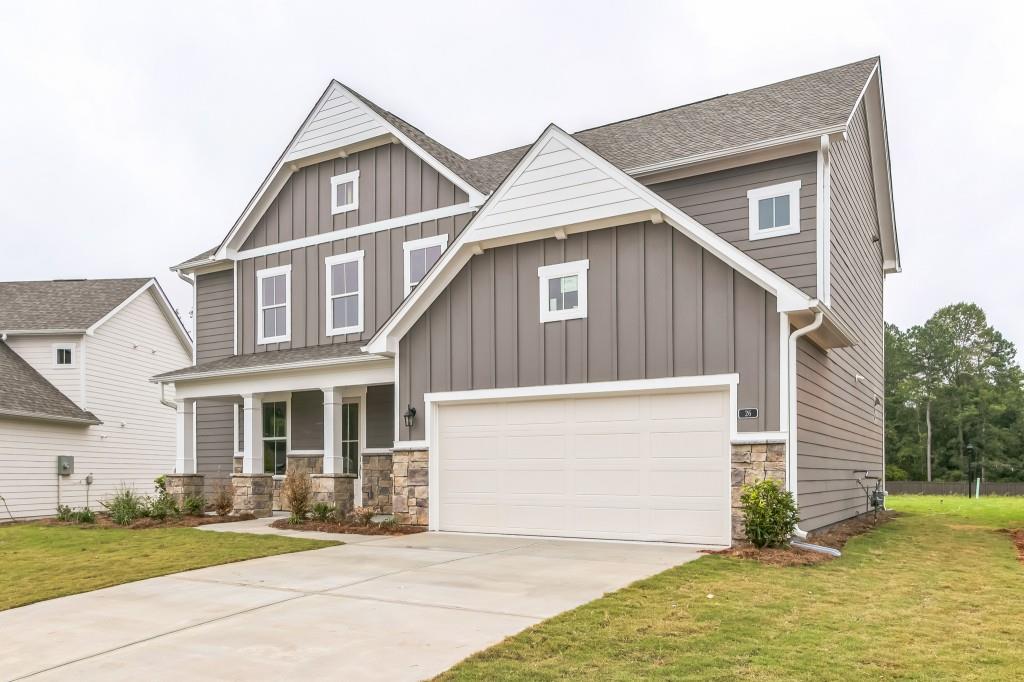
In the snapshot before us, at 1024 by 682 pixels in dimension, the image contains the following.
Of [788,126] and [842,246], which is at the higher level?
[788,126]

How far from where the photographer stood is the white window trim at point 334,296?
1662 centimetres

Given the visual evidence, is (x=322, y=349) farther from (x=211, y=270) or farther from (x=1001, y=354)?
(x=1001, y=354)

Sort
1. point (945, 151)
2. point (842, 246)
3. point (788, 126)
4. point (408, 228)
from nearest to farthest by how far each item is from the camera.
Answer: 1. point (788, 126)
2. point (842, 246)
3. point (408, 228)
4. point (945, 151)

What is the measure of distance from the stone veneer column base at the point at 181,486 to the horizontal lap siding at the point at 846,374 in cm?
1228

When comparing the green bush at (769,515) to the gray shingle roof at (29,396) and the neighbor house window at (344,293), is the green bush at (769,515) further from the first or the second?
the gray shingle roof at (29,396)

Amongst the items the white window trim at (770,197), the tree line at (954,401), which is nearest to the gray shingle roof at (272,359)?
the white window trim at (770,197)

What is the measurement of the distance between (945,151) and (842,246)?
35.5m

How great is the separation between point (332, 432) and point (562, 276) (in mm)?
5649

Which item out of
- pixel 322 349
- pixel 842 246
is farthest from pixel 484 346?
pixel 842 246

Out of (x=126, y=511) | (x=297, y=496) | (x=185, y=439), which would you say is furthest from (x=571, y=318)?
(x=185, y=439)

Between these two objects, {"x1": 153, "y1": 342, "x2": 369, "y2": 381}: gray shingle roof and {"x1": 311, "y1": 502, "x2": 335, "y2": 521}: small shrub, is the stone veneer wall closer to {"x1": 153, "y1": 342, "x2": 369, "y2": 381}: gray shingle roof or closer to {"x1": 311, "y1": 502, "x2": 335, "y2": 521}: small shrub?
{"x1": 311, "y1": 502, "x2": 335, "y2": 521}: small shrub

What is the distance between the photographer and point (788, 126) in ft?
41.8

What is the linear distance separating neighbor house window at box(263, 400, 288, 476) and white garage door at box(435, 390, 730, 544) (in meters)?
5.88

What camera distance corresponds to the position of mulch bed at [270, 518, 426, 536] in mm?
12969
